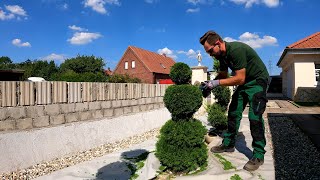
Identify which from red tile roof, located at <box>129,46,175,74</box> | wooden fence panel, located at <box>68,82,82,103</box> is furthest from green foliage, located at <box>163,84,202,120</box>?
red tile roof, located at <box>129,46,175,74</box>

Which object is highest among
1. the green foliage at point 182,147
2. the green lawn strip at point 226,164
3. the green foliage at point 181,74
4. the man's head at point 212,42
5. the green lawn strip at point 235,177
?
the man's head at point 212,42

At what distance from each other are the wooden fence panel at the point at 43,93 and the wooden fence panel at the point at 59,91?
0.13 meters

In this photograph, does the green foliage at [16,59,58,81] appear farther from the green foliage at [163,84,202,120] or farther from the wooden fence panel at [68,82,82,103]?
the green foliage at [163,84,202,120]

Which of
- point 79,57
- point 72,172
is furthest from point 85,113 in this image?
point 79,57

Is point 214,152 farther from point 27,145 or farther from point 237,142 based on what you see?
point 27,145

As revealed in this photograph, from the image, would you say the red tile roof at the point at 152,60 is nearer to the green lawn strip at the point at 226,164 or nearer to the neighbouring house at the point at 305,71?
the neighbouring house at the point at 305,71

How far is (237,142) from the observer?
528 centimetres

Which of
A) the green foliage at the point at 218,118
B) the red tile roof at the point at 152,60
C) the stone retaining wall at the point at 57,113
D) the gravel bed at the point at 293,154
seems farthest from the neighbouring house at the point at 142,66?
the gravel bed at the point at 293,154

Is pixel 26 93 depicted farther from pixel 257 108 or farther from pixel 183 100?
pixel 257 108

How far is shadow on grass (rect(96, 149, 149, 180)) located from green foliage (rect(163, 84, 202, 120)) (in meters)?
1.72

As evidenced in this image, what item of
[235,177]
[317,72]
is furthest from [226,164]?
[317,72]

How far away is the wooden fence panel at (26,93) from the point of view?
18.9 ft

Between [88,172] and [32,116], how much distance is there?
1.70 meters

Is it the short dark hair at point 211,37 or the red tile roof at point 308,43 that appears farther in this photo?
the red tile roof at point 308,43
